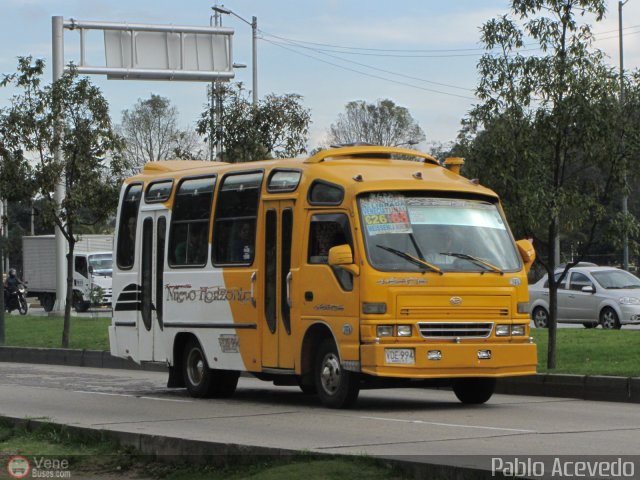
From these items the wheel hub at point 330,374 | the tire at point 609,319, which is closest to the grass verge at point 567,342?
the wheel hub at point 330,374

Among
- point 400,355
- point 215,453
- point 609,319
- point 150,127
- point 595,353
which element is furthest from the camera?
point 150,127

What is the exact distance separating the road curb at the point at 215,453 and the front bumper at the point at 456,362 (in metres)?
3.57

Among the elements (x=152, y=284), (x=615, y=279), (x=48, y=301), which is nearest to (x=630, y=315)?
(x=615, y=279)

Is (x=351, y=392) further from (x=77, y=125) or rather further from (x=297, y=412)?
(x=77, y=125)

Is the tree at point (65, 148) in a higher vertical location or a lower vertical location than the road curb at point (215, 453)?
higher

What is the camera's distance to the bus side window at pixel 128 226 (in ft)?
62.1

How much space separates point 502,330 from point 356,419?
2227mm

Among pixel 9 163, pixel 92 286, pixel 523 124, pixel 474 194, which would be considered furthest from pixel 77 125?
pixel 92 286

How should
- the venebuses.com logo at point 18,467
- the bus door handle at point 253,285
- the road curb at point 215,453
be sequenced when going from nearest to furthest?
the road curb at point 215,453 < the venebuses.com logo at point 18,467 < the bus door handle at point 253,285

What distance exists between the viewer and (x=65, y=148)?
26.4 m

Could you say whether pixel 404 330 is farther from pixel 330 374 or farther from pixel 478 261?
pixel 478 261

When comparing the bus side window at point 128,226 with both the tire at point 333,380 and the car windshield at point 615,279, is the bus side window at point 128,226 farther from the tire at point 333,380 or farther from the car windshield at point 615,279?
the car windshield at point 615,279

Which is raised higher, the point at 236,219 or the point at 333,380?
the point at 236,219

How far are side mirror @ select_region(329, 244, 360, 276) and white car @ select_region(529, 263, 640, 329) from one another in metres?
16.9
